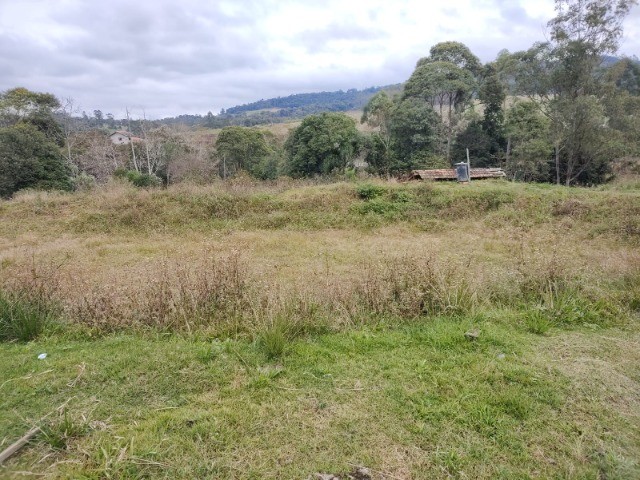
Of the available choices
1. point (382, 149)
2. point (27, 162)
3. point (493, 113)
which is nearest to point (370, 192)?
point (382, 149)

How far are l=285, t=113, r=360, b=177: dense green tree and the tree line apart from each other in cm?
6

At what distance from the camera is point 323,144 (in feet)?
68.4

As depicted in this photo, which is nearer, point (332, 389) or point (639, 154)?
point (332, 389)

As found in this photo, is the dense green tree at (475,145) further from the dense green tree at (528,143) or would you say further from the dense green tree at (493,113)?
the dense green tree at (528,143)

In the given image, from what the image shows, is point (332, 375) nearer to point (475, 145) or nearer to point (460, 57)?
point (475, 145)

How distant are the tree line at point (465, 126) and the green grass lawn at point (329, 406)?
15766 millimetres

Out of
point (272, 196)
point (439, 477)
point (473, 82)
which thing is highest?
point (473, 82)

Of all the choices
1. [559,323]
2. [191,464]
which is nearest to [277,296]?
[191,464]

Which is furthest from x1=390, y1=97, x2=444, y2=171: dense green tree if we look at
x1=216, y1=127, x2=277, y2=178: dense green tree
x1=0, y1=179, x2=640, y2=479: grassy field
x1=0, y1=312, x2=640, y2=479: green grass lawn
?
x1=0, y1=312, x2=640, y2=479: green grass lawn

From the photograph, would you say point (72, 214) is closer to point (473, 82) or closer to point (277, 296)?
point (277, 296)

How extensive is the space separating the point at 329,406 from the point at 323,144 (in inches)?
766

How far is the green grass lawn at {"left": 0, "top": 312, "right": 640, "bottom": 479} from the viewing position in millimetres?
2146

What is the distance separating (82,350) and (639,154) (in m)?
26.7

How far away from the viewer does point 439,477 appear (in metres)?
Answer: 2.08
